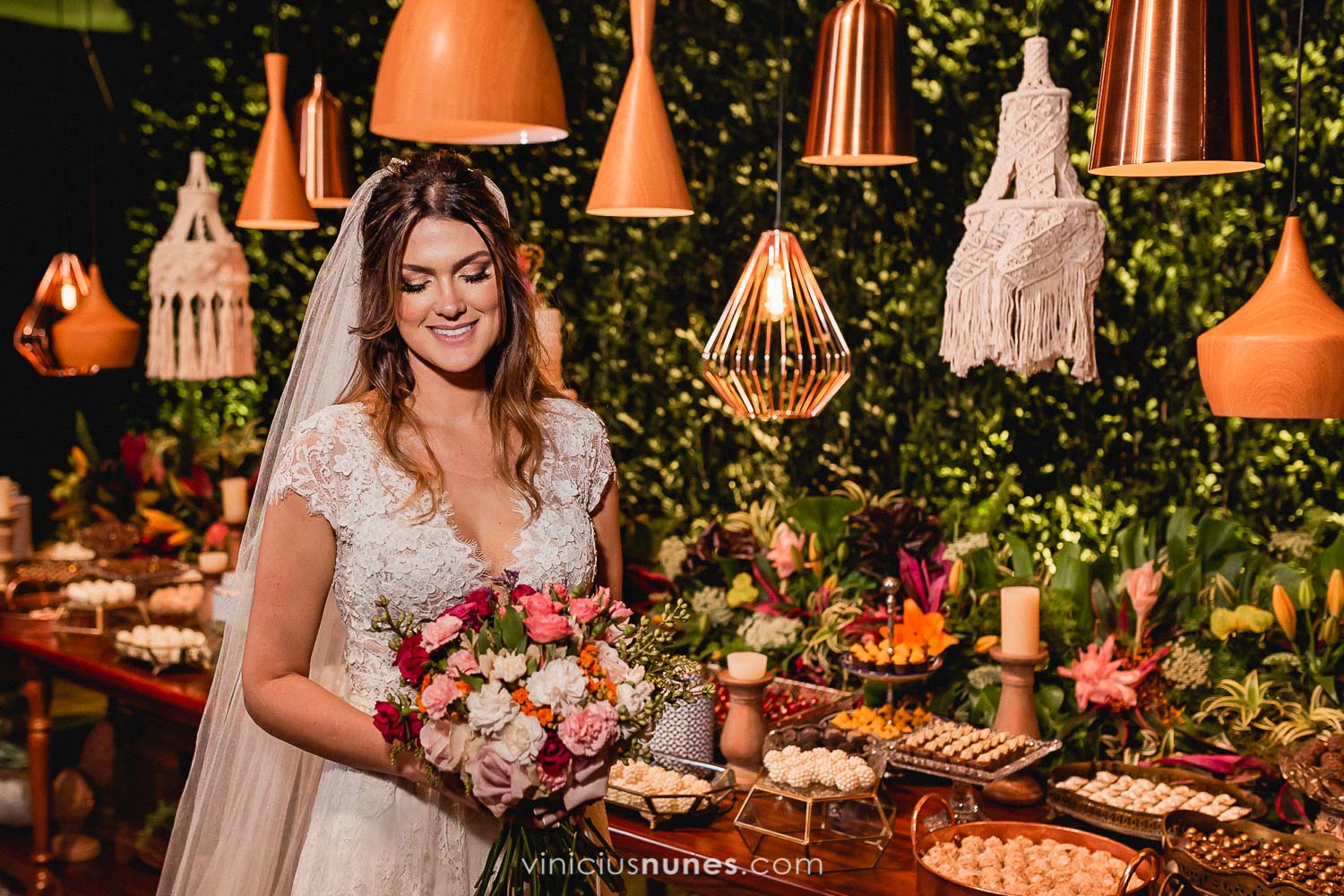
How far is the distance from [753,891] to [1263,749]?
110 centimetres

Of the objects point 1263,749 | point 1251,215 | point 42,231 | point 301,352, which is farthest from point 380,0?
point 1263,749

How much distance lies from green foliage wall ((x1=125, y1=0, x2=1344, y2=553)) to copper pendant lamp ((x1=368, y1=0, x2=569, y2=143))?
66.8 inches

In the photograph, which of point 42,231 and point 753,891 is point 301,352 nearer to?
point 753,891

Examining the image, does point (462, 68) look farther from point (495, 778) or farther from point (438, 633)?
point (495, 778)

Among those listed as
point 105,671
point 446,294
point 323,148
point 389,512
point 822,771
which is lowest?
point 105,671

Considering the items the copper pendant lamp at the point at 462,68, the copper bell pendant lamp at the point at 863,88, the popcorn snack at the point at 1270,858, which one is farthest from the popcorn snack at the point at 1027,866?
the copper pendant lamp at the point at 462,68

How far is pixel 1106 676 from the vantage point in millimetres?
2721

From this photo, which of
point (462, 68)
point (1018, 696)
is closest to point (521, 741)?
point (462, 68)

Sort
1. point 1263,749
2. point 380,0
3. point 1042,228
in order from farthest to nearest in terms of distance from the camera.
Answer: point 380,0, point 1263,749, point 1042,228

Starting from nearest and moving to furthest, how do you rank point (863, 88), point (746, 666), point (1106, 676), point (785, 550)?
1. point (863, 88)
2. point (1106, 676)
3. point (746, 666)
4. point (785, 550)

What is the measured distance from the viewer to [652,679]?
175cm

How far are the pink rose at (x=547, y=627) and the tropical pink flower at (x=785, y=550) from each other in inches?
69.3

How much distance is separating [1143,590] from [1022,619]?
284mm

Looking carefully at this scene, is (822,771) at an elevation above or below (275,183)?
below
